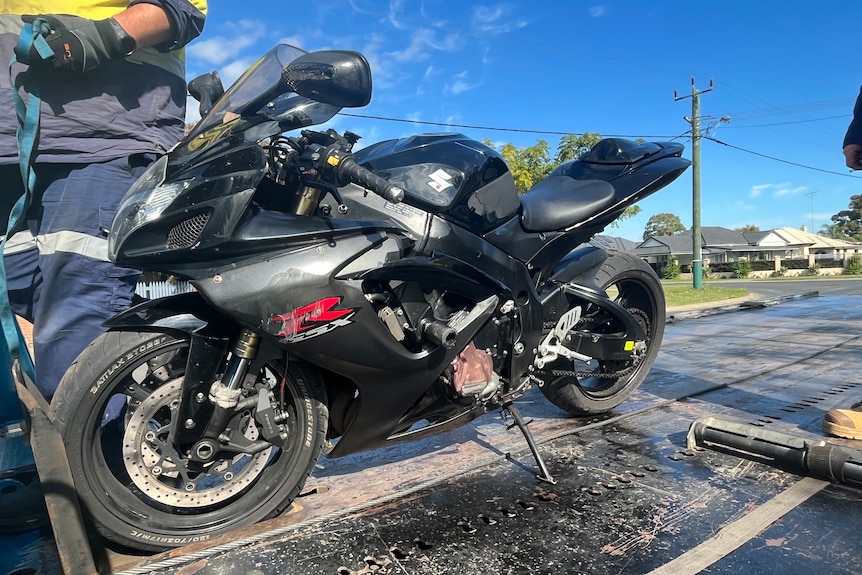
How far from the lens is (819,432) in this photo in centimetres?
271

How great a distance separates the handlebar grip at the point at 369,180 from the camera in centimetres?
160

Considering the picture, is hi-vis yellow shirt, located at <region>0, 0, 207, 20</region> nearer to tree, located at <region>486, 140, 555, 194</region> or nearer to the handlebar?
the handlebar

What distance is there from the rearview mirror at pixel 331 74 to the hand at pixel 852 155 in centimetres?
288

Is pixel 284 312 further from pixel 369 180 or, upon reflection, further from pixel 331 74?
pixel 331 74

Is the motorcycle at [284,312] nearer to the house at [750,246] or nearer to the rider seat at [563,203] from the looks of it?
the rider seat at [563,203]

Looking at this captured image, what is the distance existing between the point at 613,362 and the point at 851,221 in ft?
257

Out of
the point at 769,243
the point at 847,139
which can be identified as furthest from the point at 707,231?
the point at 847,139

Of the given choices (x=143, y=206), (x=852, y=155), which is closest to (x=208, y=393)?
(x=143, y=206)

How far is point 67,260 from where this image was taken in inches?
82.4

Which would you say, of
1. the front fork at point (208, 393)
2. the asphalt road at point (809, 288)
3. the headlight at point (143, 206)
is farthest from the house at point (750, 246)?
the headlight at point (143, 206)

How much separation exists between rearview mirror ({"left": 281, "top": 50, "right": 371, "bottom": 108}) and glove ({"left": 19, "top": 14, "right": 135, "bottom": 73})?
0.89 meters

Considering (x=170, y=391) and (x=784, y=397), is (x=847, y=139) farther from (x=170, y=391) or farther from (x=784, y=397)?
(x=170, y=391)

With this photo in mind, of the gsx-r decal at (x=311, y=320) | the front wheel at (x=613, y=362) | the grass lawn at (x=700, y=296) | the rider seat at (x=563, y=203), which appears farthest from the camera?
the grass lawn at (x=700, y=296)

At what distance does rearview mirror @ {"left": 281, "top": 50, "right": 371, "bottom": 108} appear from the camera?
5.12 feet
